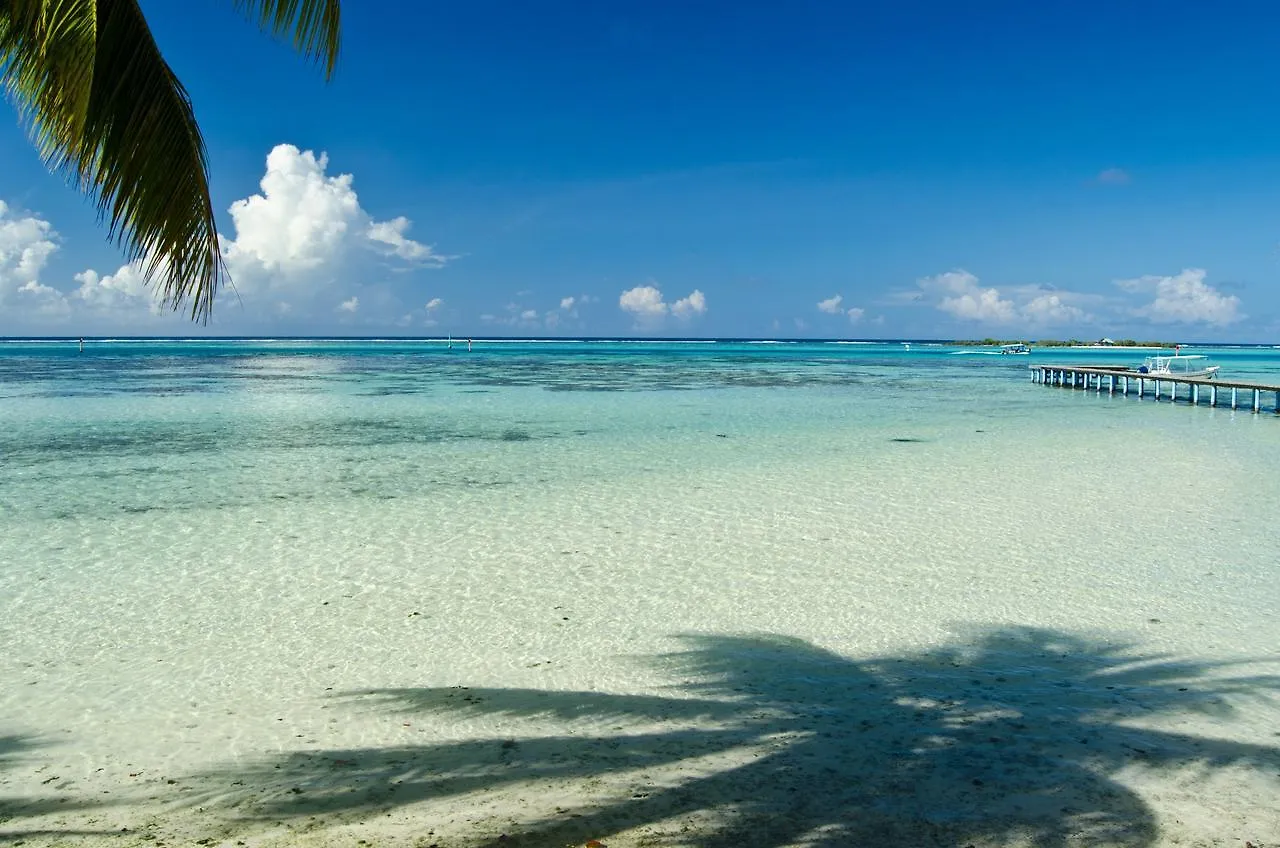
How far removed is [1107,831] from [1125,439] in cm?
1553

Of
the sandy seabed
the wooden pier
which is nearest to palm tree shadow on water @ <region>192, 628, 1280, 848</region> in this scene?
the sandy seabed

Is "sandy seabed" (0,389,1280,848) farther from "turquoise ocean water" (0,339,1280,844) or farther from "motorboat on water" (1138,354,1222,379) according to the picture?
"motorboat on water" (1138,354,1222,379)

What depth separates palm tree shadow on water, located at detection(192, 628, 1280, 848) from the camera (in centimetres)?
350

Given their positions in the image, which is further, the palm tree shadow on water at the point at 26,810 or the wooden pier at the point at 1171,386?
the wooden pier at the point at 1171,386

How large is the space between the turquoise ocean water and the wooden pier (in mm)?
9811

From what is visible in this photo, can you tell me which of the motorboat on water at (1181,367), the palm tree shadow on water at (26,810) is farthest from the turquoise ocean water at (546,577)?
the motorboat on water at (1181,367)

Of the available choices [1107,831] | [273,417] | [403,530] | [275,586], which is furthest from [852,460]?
[273,417]

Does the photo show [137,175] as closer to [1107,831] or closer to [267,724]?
[267,724]

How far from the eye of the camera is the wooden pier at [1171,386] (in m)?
24.7

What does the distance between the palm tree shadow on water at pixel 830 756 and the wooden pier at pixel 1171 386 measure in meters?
22.6

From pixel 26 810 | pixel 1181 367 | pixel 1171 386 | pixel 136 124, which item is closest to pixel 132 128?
pixel 136 124

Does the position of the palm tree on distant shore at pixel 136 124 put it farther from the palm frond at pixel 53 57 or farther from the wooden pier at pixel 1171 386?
the wooden pier at pixel 1171 386

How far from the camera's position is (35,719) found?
4512mm

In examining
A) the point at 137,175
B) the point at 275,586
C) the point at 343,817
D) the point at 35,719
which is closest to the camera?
the point at 343,817
